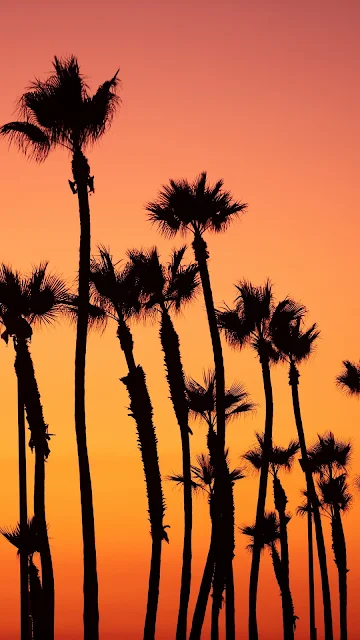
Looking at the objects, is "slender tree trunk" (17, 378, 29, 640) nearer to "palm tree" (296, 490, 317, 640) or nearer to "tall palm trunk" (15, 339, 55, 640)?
"tall palm trunk" (15, 339, 55, 640)

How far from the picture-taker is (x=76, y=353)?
2914 centimetres

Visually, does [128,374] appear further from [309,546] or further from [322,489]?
[309,546]

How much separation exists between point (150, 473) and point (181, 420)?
4657 millimetres

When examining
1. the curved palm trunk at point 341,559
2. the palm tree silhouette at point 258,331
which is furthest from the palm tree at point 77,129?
the curved palm trunk at point 341,559

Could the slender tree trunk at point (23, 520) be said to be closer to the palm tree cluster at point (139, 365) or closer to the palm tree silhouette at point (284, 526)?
the palm tree cluster at point (139, 365)

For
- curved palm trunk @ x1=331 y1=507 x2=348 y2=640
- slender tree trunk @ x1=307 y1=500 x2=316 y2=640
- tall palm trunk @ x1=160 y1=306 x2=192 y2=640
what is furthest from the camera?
slender tree trunk @ x1=307 y1=500 x2=316 y2=640

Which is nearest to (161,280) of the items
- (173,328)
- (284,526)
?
(173,328)

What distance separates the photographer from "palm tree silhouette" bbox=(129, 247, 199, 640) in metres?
38.9

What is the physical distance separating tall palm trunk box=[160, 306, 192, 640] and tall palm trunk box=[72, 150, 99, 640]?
32.7 ft

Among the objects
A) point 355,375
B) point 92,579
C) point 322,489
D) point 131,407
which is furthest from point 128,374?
point 322,489

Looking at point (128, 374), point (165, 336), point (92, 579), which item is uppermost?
point (165, 336)

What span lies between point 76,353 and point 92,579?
610 cm

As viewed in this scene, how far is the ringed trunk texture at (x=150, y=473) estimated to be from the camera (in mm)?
36000

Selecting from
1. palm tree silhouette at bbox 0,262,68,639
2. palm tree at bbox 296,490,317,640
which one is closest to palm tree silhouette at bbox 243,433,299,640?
palm tree at bbox 296,490,317,640
